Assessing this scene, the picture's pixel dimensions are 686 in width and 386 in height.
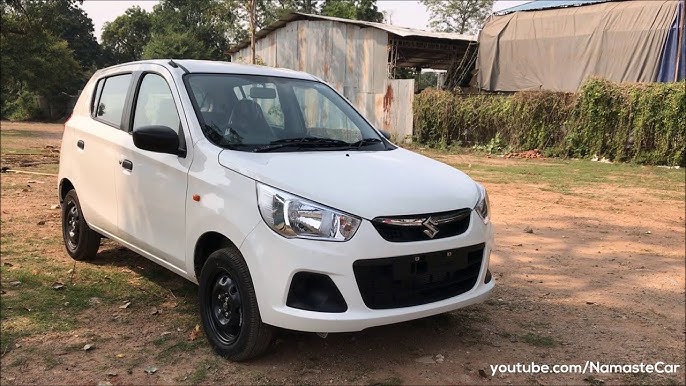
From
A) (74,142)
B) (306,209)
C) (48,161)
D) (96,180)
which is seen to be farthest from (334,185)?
(48,161)

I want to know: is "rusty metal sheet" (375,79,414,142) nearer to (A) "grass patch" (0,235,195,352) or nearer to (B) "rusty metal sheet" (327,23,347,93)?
(B) "rusty metal sheet" (327,23,347,93)

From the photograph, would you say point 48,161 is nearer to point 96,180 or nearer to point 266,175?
point 96,180

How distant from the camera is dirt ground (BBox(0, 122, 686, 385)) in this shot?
10.9 ft

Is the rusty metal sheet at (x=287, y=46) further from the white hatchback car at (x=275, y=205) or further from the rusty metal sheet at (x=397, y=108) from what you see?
the white hatchback car at (x=275, y=205)

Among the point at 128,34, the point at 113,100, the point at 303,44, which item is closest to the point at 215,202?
the point at 113,100

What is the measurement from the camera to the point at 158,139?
3641 millimetres

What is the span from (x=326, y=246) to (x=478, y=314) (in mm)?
1765

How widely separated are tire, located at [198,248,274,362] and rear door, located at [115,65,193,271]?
0.36 meters

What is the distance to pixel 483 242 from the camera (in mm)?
3545

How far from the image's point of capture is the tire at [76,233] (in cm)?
517

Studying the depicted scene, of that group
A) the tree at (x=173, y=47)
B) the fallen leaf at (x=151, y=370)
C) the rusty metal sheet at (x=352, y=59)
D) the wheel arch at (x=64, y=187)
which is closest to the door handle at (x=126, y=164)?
the wheel arch at (x=64, y=187)

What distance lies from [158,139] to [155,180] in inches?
16.9

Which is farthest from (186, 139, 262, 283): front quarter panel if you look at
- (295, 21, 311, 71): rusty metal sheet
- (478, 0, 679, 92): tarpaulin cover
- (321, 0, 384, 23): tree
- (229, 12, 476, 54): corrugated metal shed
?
(321, 0, 384, 23): tree

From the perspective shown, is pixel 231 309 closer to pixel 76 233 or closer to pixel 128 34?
pixel 76 233
